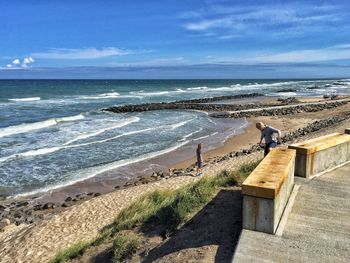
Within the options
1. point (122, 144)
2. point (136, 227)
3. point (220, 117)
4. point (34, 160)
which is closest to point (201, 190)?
point (136, 227)

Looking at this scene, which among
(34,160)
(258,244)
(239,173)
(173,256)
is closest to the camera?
(258,244)

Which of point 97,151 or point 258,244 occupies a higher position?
point 258,244

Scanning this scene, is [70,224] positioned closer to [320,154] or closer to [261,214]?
[320,154]

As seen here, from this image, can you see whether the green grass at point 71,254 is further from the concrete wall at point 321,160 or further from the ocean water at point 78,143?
the ocean water at point 78,143

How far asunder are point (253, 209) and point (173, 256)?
47.2 inches

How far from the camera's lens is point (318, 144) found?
8.04 metres

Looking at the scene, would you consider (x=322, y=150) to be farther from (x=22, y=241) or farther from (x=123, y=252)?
(x=22, y=241)

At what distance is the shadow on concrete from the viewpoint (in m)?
5.61

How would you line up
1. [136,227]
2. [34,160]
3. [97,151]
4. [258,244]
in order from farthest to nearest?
1. [97,151]
2. [34,160]
3. [136,227]
4. [258,244]

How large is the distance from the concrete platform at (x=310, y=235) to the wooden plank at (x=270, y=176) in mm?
530

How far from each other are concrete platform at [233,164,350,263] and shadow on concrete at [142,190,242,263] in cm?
33

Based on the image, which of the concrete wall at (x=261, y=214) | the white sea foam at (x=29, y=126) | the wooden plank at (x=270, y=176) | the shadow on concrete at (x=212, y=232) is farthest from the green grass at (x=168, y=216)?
the white sea foam at (x=29, y=126)

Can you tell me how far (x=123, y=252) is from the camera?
20.6ft

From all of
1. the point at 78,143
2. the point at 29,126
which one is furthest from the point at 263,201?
the point at 29,126
